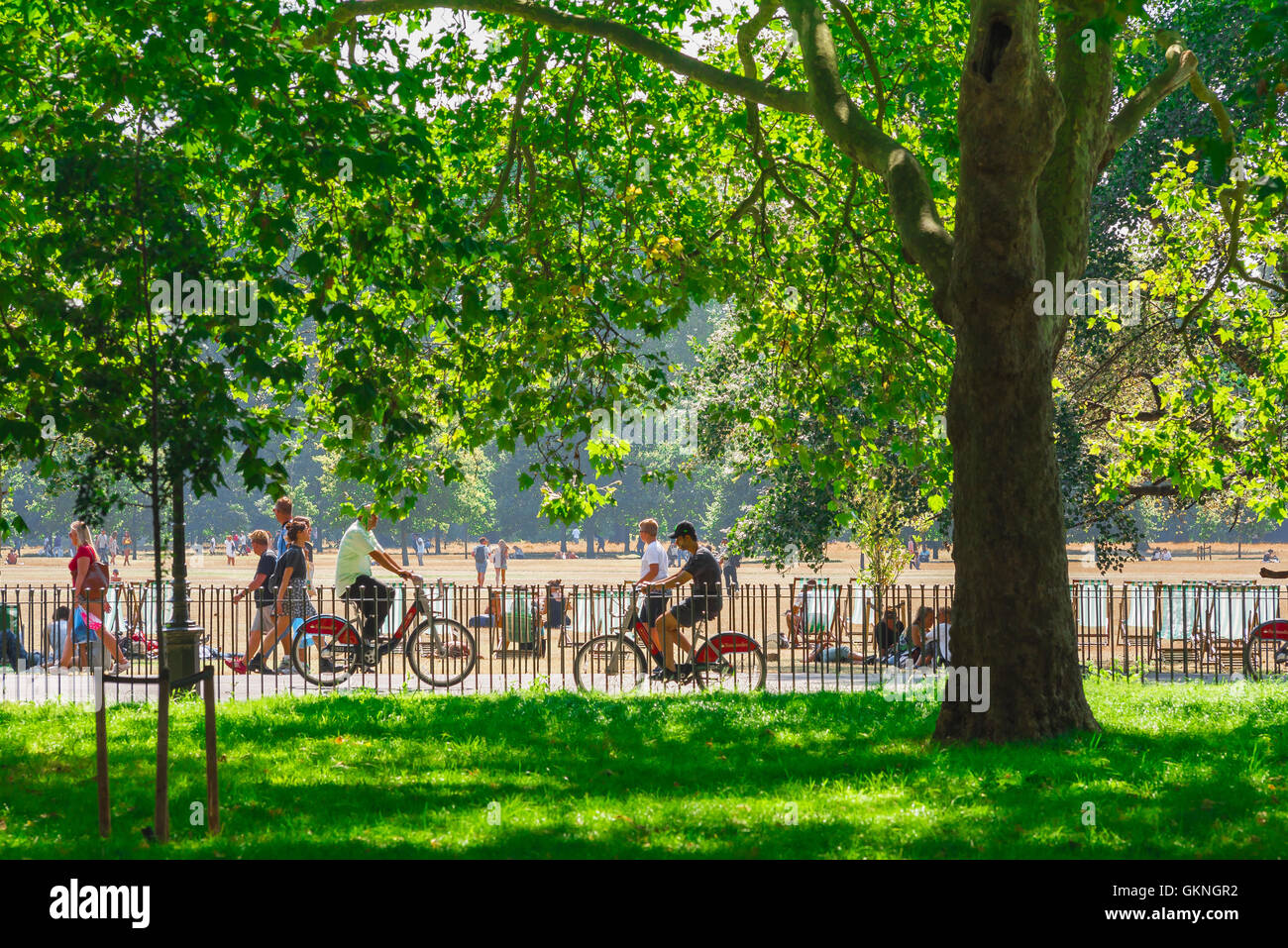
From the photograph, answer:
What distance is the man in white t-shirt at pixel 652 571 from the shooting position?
13.0 meters

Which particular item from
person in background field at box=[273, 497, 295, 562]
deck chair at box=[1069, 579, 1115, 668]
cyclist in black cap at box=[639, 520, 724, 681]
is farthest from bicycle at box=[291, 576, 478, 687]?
deck chair at box=[1069, 579, 1115, 668]

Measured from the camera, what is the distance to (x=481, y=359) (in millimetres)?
12133

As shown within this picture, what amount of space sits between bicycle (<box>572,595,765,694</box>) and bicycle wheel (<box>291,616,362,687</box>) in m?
2.60

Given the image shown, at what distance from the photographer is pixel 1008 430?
26.5ft

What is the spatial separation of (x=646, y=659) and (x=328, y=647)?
3.65 meters

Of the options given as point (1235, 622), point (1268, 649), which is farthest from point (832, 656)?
point (1235, 622)

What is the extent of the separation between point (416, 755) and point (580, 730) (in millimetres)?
1535

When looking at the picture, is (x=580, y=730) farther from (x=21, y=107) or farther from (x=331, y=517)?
(x=331, y=517)

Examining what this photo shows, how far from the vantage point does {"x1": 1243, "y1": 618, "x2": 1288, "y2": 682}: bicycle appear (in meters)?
16.0

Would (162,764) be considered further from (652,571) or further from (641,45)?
(652,571)

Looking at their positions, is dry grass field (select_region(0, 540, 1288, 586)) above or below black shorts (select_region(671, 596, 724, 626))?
below

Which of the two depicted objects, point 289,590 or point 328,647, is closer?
point 328,647

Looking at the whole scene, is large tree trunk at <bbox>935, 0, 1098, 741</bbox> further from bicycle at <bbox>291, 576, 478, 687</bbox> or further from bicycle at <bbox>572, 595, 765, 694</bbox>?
bicycle at <bbox>291, 576, 478, 687</bbox>

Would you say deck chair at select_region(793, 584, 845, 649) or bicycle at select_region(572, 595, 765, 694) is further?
deck chair at select_region(793, 584, 845, 649)
